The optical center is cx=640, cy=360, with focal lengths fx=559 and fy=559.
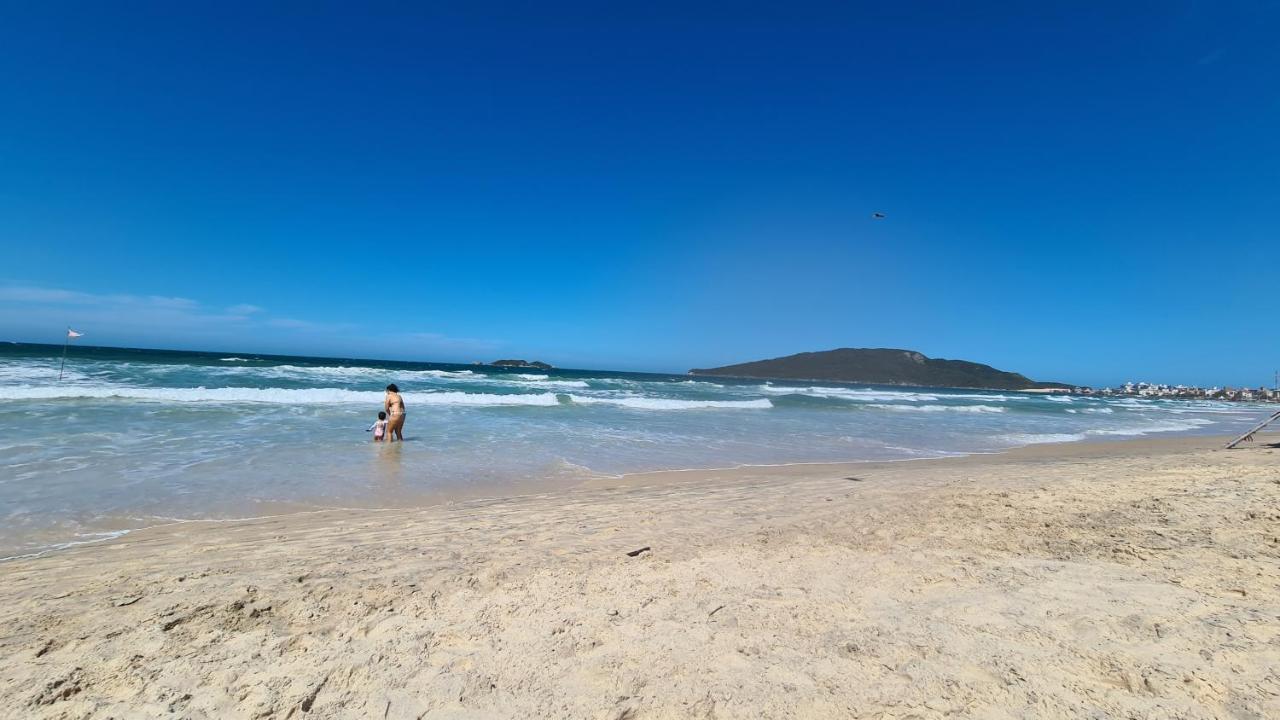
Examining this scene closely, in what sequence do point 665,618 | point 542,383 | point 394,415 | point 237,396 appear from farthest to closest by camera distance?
point 542,383 → point 237,396 → point 394,415 → point 665,618

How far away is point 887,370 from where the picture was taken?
380 ft

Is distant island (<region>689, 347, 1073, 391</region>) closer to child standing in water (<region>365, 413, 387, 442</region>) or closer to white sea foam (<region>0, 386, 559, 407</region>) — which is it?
white sea foam (<region>0, 386, 559, 407</region>)

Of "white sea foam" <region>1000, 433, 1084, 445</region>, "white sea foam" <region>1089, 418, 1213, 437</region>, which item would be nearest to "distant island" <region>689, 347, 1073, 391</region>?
"white sea foam" <region>1089, 418, 1213, 437</region>

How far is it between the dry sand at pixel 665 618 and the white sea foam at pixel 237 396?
14.3 metres

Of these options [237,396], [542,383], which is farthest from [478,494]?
[542,383]

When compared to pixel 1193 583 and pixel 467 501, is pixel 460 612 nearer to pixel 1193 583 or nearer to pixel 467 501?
pixel 467 501

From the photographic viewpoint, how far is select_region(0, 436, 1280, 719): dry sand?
238cm

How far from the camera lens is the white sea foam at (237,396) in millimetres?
15484

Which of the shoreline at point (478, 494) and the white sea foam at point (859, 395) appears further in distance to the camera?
the white sea foam at point (859, 395)

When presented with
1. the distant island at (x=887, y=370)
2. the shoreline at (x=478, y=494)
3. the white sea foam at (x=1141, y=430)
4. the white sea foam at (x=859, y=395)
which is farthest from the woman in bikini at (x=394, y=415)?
the distant island at (x=887, y=370)

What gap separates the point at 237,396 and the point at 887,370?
384ft

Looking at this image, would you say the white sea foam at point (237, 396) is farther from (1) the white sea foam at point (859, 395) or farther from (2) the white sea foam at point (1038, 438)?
(1) the white sea foam at point (859, 395)

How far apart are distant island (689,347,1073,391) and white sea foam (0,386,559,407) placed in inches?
3900

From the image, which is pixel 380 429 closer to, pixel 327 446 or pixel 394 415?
pixel 394 415
